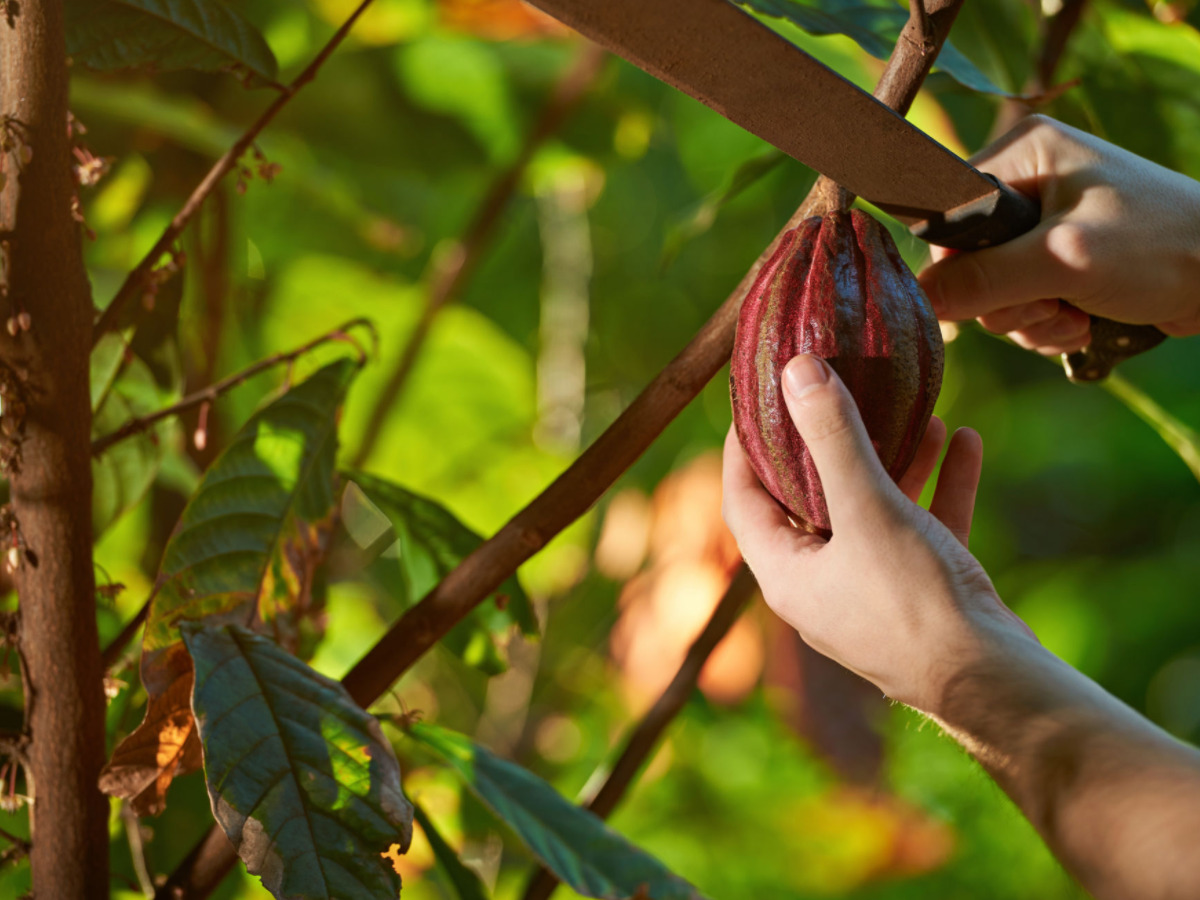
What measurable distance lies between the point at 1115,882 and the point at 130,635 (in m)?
0.48

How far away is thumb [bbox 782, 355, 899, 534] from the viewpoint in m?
0.39

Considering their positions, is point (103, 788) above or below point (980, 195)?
below

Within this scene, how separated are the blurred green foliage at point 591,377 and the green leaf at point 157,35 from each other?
0.67ft

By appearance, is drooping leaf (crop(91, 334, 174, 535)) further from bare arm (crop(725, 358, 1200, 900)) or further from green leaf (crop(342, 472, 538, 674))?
bare arm (crop(725, 358, 1200, 900))

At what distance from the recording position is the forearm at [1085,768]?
346mm

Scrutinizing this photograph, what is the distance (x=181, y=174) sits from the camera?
1053 mm

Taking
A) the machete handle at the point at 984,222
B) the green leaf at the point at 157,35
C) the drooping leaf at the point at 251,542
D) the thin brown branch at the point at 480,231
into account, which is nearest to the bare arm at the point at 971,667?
the machete handle at the point at 984,222

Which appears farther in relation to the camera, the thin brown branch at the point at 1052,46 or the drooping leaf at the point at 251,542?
the thin brown branch at the point at 1052,46

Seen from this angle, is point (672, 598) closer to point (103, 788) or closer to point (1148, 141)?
point (1148, 141)

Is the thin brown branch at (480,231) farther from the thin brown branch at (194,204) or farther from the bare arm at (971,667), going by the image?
the bare arm at (971,667)

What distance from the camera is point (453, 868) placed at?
652mm

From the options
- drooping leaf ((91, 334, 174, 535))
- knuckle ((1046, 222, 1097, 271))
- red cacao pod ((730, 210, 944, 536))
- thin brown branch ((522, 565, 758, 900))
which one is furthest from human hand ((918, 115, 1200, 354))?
drooping leaf ((91, 334, 174, 535))

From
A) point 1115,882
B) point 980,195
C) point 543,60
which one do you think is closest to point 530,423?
point 543,60

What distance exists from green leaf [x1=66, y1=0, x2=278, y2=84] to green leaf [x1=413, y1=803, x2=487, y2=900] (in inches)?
17.7
